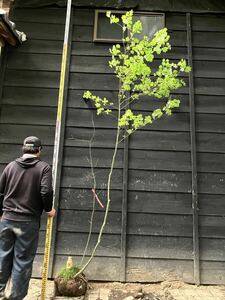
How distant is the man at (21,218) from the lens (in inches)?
135

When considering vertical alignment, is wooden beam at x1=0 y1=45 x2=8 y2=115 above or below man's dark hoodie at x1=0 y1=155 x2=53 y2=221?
above

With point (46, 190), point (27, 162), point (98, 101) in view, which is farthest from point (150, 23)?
point (46, 190)

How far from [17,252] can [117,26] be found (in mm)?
4294

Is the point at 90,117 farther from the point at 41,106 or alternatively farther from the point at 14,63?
the point at 14,63

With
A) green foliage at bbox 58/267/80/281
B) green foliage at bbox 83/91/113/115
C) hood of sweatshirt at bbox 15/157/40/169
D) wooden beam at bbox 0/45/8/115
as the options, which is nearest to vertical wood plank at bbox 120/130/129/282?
green foliage at bbox 83/91/113/115

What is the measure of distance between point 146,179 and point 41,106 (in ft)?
7.34

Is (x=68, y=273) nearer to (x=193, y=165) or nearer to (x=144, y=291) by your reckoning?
(x=144, y=291)

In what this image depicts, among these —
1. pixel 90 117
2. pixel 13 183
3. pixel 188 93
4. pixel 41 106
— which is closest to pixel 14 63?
pixel 41 106

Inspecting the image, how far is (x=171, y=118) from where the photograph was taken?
5320 millimetres

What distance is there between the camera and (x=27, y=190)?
3.51 metres

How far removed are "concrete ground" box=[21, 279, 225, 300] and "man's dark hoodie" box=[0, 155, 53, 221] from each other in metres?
1.40

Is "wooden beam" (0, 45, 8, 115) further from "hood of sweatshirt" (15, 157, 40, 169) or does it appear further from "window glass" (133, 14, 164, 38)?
"window glass" (133, 14, 164, 38)

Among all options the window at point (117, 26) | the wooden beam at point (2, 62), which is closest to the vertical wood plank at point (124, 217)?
the window at point (117, 26)

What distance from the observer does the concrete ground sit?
416 cm
